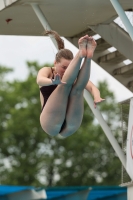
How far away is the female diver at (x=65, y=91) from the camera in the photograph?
11547 millimetres

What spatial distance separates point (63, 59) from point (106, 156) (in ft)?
141

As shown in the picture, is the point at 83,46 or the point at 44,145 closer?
the point at 83,46

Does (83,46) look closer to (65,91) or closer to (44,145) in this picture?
(65,91)

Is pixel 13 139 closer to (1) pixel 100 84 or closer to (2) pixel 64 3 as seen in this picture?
(1) pixel 100 84

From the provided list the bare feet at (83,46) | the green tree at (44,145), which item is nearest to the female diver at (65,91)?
the bare feet at (83,46)

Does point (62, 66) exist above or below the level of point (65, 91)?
above

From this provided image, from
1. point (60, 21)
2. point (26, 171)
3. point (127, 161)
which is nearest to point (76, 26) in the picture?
point (60, 21)

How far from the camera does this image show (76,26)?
71.3 ft

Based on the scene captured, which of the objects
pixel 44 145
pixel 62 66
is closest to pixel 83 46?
pixel 62 66

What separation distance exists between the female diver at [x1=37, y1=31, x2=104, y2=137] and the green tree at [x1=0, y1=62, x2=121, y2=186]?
41251 mm

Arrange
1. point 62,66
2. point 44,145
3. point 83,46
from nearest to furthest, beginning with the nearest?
1. point 83,46
2. point 62,66
3. point 44,145

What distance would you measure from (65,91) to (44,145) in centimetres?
4374

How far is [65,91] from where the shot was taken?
11.8 meters

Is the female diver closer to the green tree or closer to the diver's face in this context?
the diver's face
